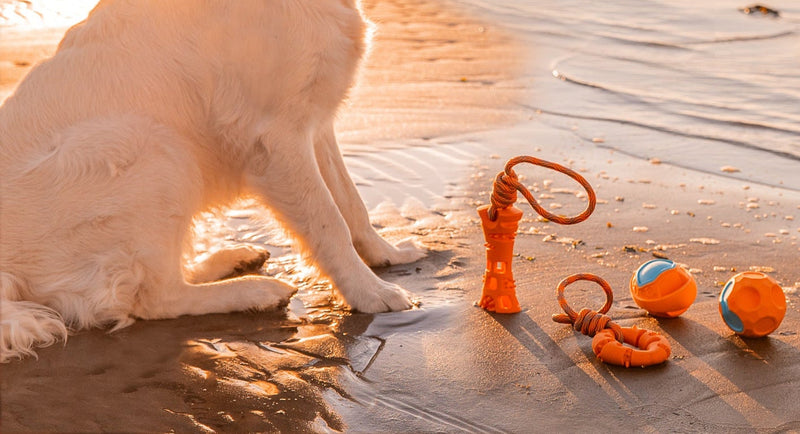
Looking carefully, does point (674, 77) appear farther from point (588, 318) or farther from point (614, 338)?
point (614, 338)

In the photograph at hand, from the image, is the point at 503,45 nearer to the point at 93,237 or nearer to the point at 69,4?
the point at 69,4

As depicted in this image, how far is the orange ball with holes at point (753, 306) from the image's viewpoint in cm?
327

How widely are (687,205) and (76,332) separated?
3.33 metres

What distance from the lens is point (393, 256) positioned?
13.9 feet

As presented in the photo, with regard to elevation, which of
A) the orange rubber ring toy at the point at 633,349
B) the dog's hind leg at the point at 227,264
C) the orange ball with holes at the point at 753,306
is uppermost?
the orange ball with holes at the point at 753,306

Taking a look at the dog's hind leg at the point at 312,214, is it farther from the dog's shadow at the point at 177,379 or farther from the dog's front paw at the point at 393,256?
the dog's front paw at the point at 393,256

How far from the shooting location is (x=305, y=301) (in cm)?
382

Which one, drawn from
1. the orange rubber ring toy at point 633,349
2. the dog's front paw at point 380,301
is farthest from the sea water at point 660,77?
the orange rubber ring toy at point 633,349

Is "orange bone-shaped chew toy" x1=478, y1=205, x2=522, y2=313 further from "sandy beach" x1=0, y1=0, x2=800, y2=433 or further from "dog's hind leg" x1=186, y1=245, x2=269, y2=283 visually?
"dog's hind leg" x1=186, y1=245, x2=269, y2=283

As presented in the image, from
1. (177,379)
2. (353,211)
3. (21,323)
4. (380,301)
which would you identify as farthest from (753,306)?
(21,323)

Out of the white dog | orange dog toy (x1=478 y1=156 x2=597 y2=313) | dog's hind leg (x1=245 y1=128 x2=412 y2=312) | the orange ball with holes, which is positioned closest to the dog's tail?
the white dog

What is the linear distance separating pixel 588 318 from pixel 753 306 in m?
0.60

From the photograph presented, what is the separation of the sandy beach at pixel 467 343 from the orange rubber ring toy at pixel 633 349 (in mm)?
45

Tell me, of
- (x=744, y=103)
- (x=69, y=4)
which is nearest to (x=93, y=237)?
(x=744, y=103)
